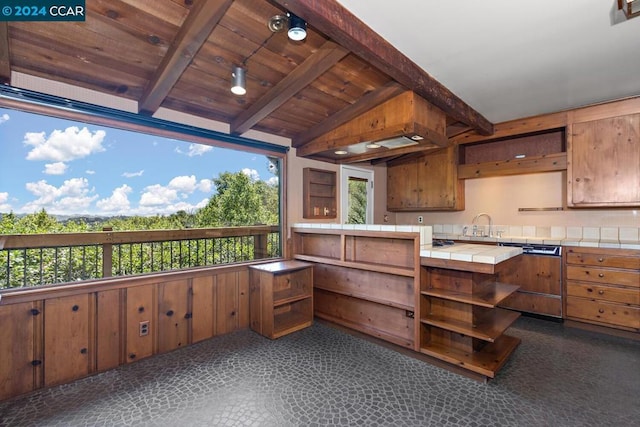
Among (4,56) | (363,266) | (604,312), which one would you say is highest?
(4,56)

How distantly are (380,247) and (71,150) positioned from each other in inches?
113

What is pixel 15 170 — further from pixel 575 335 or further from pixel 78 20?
pixel 575 335

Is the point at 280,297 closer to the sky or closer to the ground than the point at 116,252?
closer to the ground

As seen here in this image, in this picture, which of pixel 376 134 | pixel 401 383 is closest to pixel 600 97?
pixel 376 134

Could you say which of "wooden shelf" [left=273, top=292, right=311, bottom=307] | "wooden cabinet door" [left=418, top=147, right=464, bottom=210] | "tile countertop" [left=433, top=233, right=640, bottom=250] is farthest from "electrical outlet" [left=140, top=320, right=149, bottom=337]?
"wooden cabinet door" [left=418, top=147, right=464, bottom=210]

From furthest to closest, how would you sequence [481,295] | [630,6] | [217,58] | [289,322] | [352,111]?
[289,322]
[352,111]
[481,295]
[217,58]
[630,6]

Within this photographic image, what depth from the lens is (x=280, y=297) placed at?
334 centimetres

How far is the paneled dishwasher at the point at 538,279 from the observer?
11.3 ft

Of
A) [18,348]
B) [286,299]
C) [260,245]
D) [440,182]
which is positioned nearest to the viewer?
[18,348]

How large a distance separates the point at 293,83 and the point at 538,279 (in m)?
3.61

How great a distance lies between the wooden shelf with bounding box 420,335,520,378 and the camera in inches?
89.8

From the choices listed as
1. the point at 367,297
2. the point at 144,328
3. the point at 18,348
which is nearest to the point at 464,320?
the point at 367,297

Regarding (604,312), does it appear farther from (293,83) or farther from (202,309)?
(202,309)

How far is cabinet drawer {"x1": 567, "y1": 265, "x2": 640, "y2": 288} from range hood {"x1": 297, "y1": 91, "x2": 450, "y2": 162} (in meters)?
2.09
